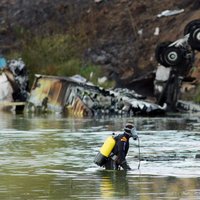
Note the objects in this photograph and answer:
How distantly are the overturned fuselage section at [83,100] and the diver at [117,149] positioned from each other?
20849 millimetres

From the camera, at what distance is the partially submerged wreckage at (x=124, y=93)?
39625 millimetres

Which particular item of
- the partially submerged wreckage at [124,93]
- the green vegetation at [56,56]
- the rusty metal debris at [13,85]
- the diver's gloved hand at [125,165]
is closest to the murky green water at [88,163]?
the diver's gloved hand at [125,165]

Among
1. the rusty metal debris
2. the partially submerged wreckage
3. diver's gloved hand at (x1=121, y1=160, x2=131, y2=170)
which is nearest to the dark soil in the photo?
the rusty metal debris

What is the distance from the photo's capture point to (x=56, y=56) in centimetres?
5381

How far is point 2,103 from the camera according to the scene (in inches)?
1790

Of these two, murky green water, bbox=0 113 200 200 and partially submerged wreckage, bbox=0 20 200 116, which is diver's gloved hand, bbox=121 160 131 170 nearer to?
murky green water, bbox=0 113 200 200

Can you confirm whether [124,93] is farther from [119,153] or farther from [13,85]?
[119,153]

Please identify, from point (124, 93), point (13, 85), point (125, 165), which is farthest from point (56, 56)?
point (125, 165)

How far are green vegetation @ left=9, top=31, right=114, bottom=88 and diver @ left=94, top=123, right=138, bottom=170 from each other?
2933 cm

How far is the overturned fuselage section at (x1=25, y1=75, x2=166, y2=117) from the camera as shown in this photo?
40.5 metres

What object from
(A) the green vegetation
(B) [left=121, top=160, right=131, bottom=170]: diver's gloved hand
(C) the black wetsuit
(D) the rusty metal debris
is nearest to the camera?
(C) the black wetsuit

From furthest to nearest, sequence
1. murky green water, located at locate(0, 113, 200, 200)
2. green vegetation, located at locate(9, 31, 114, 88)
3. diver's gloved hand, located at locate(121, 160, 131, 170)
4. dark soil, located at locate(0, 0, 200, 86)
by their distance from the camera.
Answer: dark soil, located at locate(0, 0, 200, 86), green vegetation, located at locate(9, 31, 114, 88), diver's gloved hand, located at locate(121, 160, 131, 170), murky green water, located at locate(0, 113, 200, 200)

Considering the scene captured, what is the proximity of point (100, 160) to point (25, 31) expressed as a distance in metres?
40.7

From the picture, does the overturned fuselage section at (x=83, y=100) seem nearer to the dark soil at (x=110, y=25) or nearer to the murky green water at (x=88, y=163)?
the murky green water at (x=88, y=163)
